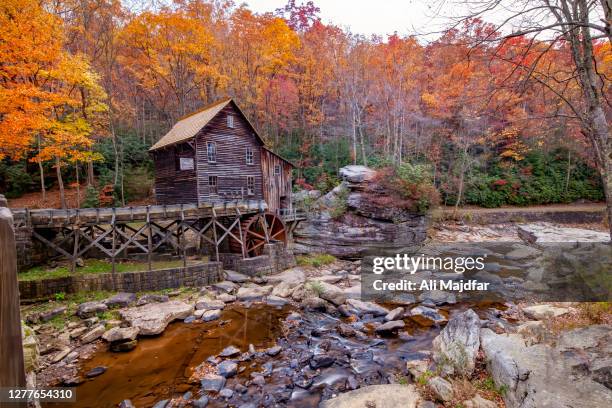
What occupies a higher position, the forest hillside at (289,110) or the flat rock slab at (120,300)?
the forest hillside at (289,110)

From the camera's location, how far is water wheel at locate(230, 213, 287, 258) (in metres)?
16.8

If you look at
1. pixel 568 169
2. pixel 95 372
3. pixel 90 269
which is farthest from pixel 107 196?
pixel 568 169

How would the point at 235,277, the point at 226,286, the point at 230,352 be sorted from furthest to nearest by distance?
the point at 235,277 < the point at 226,286 < the point at 230,352

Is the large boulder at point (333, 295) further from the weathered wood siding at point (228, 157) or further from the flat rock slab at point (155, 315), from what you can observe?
the weathered wood siding at point (228, 157)

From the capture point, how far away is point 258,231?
18750 mm

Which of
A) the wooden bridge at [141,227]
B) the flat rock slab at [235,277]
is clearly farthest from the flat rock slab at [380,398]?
the wooden bridge at [141,227]

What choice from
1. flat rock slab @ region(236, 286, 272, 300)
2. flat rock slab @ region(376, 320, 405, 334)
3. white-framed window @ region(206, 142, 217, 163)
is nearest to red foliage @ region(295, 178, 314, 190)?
white-framed window @ region(206, 142, 217, 163)

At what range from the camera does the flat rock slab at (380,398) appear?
17.7 ft

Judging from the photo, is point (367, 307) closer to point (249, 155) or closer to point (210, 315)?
point (210, 315)

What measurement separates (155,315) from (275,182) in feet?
42.3

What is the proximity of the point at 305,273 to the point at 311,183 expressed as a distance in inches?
445

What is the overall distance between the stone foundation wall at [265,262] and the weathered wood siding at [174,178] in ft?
15.1

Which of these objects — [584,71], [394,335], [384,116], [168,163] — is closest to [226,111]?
[168,163]

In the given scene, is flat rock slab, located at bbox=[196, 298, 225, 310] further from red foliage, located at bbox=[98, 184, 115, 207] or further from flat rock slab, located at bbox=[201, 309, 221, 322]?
red foliage, located at bbox=[98, 184, 115, 207]
